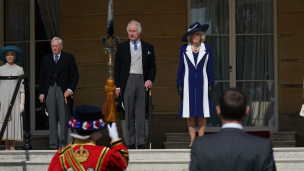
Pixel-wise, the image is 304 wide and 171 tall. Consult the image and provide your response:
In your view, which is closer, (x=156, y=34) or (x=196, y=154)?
(x=196, y=154)

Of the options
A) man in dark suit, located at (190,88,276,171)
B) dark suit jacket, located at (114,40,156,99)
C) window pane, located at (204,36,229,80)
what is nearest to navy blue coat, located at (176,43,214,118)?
dark suit jacket, located at (114,40,156,99)

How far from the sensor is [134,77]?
5.88m

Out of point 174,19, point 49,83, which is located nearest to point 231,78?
point 174,19

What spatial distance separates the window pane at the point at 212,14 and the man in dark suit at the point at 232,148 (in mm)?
6465

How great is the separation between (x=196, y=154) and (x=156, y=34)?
621 centimetres

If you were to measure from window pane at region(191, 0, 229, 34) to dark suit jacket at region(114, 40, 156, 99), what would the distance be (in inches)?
118

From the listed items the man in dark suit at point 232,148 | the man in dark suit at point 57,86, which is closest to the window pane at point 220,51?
the man in dark suit at point 57,86

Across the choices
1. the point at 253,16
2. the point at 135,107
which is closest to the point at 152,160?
the point at 135,107

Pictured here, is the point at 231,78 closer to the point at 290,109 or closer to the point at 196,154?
the point at 290,109

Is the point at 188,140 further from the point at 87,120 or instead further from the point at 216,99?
the point at 87,120

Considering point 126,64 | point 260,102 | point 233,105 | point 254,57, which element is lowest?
point 260,102

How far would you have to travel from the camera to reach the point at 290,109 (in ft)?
27.1

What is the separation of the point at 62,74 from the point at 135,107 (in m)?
1.10

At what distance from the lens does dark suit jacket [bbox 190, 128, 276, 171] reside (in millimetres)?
2318
